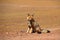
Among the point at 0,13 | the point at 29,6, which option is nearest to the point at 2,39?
the point at 0,13

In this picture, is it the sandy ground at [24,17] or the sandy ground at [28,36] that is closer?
the sandy ground at [28,36]

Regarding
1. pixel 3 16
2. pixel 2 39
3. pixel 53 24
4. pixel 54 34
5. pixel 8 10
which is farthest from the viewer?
pixel 8 10

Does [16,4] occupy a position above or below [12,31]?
above

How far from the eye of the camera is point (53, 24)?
3305 mm

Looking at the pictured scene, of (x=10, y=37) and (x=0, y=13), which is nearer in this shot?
(x=10, y=37)

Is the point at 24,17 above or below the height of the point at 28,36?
above

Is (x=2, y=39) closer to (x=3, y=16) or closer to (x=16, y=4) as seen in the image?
(x=3, y=16)

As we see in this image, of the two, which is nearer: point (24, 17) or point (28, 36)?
point (28, 36)

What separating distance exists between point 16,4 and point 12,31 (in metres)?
1.46

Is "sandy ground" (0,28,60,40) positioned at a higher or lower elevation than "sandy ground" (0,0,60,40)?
lower

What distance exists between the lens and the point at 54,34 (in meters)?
2.65

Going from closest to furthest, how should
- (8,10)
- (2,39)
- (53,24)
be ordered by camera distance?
(2,39) → (53,24) → (8,10)

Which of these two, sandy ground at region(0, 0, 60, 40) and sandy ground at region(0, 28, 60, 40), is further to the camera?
sandy ground at region(0, 0, 60, 40)

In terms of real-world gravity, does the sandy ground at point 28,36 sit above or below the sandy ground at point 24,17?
below
